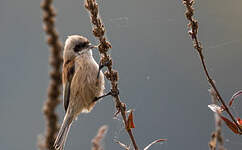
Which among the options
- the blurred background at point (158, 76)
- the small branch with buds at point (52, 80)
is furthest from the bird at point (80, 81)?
the small branch with buds at point (52, 80)

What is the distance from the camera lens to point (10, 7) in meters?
16.1

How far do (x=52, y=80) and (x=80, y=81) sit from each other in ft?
6.61

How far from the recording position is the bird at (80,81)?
2641mm

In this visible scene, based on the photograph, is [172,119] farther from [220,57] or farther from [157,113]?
[220,57]

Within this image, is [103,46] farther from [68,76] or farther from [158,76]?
[158,76]

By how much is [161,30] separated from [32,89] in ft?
24.2

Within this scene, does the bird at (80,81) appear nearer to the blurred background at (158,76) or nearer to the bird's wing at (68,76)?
the bird's wing at (68,76)

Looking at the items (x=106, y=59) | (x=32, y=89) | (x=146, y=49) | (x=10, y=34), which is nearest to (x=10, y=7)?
(x=10, y=34)

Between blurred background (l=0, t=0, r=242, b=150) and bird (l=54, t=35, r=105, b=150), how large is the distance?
1.06ft

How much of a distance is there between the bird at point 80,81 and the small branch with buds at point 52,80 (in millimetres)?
1879

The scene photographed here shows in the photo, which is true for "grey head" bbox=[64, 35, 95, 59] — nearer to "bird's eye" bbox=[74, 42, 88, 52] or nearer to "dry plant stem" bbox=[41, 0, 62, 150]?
"bird's eye" bbox=[74, 42, 88, 52]

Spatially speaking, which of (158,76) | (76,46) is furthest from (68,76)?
(158,76)

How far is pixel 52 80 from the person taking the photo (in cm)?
68

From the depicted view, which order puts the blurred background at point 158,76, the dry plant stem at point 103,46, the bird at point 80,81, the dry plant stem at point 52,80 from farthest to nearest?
the blurred background at point 158,76, the bird at point 80,81, the dry plant stem at point 103,46, the dry plant stem at point 52,80
